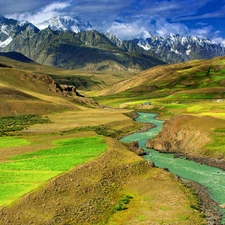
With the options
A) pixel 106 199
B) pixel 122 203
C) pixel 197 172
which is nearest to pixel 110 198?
pixel 106 199

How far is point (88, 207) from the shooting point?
124ft

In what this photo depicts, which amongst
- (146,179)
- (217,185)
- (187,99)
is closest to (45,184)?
(146,179)

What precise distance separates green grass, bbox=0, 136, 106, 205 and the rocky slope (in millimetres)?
16200

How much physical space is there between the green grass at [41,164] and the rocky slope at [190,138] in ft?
53.1

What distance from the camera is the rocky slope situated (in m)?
64.4

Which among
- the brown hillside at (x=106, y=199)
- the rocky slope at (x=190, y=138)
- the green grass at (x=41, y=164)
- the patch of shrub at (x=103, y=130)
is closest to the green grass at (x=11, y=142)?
the green grass at (x=41, y=164)

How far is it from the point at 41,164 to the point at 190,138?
3557 cm

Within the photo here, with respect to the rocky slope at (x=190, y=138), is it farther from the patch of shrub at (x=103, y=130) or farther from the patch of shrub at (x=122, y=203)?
the patch of shrub at (x=122, y=203)

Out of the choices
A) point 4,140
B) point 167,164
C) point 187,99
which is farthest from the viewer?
point 187,99

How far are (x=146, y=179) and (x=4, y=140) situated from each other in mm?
34814

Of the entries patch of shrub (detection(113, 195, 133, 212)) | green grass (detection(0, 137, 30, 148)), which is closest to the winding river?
patch of shrub (detection(113, 195, 133, 212))

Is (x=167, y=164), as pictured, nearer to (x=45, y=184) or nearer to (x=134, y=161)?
(x=134, y=161)

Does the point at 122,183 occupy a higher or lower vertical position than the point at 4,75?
lower

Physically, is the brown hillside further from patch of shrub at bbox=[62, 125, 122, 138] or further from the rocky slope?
patch of shrub at bbox=[62, 125, 122, 138]
